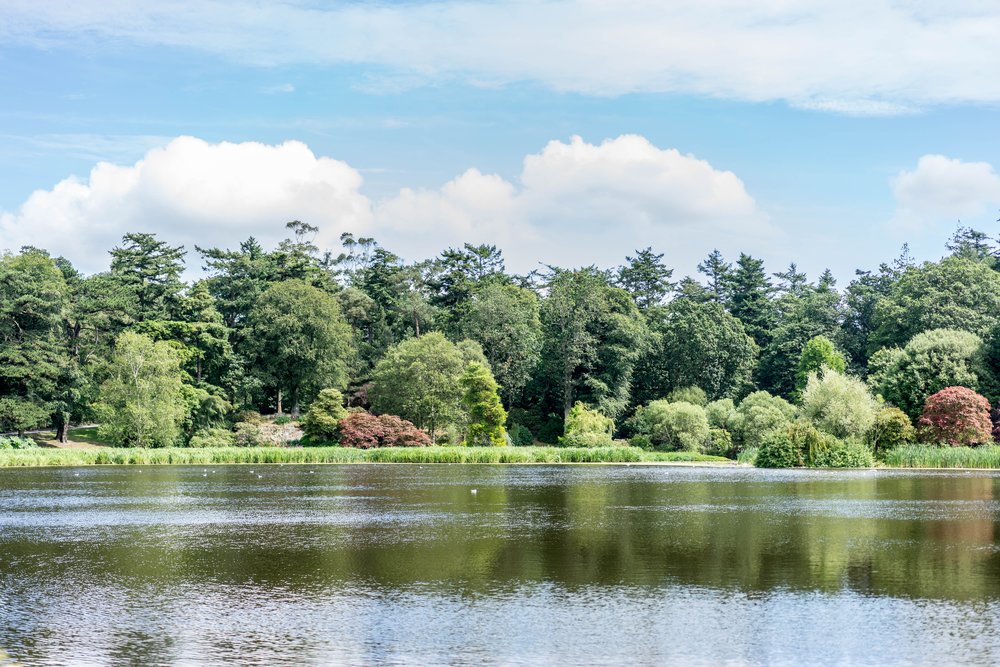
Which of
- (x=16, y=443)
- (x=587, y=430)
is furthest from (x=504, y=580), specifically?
(x=16, y=443)

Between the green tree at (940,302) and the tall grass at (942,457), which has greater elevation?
the green tree at (940,302)

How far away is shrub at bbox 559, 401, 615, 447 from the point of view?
76.4 metres

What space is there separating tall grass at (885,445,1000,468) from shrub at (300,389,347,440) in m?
40.4

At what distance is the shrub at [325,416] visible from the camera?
7681cm

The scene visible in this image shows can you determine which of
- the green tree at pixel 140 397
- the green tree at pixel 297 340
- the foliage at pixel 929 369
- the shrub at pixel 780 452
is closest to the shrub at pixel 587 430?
the shrub at pixel 780 452

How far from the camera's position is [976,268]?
285 ft

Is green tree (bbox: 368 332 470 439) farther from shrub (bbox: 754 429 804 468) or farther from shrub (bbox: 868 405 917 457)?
shrub (bbox: 868 405 917 457)

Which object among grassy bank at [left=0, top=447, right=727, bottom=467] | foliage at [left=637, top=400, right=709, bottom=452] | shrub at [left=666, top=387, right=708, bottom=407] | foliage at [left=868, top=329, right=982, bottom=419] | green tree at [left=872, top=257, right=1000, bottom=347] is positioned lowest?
grassy bank at [left=0, top=447, right=727, bottom=467]

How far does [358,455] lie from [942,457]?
3788 cm

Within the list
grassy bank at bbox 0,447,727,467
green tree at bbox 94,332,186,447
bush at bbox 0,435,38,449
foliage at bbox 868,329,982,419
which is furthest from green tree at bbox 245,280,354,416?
foliage at bbox 868,329,982,419

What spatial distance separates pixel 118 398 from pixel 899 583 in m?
64.3

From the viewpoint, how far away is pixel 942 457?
5506 centimetres

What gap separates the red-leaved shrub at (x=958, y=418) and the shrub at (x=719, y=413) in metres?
19.6

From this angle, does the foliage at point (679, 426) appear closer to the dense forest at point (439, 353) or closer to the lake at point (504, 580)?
the dense forest at point (439, 353)
